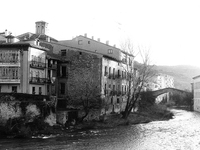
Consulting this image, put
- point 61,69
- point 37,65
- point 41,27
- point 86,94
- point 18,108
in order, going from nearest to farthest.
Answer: point 18,108 → point 86,94 → point 37,65 → point 61,69 → point 41,27

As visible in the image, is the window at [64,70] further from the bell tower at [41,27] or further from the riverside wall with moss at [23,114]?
the bell tower at [41,27]

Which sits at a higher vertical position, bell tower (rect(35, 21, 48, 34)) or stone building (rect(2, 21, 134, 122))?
bell tower (rect(35, 21, 48, 34))

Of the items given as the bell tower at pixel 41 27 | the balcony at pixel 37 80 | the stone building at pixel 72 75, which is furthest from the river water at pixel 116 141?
the bell tower at pixel 41 27

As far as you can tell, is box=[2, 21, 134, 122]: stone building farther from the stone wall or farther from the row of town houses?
the stone wall

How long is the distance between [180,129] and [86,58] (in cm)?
1732

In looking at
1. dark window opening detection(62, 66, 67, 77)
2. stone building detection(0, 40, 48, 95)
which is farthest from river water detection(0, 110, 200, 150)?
dark window opening detection(62, 66, 67, 77)

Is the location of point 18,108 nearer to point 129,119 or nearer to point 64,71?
point 64,71

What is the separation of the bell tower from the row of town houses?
10.6 m

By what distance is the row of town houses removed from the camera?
43434mm

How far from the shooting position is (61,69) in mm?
50688

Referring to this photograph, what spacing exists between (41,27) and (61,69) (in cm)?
2235

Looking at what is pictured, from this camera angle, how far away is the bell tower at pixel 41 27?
228ft

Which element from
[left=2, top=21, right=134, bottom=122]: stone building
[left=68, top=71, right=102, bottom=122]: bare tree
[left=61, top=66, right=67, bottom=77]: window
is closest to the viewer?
[left=68, top=71, right=102, bottom=122]: bare tree

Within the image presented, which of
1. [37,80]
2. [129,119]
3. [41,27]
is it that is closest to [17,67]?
[37,80]
